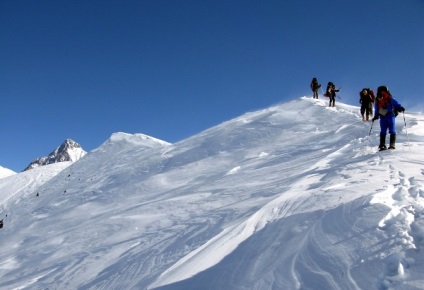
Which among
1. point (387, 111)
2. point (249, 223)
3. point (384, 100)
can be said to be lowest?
point (249, 223)

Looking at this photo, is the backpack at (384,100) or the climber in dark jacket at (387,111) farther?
the backpack at (384,100)

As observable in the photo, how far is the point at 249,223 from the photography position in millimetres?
5980

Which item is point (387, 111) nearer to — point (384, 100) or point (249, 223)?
point (384, 100)

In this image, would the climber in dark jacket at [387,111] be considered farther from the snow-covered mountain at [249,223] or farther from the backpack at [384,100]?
the snow-covered mountain at [249,223]

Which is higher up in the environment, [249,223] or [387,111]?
[387,111]

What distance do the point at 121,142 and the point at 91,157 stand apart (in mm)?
2788

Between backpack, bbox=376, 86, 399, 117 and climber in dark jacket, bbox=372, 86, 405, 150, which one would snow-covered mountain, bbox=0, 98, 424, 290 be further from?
backpack, bbox=376, 86, 399, 117

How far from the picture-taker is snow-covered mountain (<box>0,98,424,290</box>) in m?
3.95

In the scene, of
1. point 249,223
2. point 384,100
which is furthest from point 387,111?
point 249,223

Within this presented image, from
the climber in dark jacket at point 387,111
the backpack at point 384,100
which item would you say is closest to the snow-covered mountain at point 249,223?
the climber in dark jacket at point 387,111

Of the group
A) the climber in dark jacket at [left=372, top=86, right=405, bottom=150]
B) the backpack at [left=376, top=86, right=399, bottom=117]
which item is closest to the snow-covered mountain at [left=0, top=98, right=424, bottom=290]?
the climber in dark jacket at [left=372, top=86, right=405, bottom=150]

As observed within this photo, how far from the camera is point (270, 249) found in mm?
4668

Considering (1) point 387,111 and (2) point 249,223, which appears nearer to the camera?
(2) point 249,223

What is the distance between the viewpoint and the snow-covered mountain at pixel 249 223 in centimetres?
395
